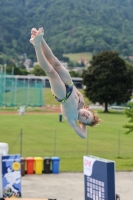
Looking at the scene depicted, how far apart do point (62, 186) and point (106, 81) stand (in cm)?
3827

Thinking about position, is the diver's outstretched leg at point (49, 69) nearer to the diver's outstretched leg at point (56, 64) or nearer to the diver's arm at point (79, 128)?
the diver's outstretched leg at point (56, 64)

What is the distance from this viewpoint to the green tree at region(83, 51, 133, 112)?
57094 millimetres

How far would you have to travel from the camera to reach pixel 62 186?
22062 millimetres

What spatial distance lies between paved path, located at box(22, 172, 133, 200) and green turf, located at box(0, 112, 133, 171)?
1784mm

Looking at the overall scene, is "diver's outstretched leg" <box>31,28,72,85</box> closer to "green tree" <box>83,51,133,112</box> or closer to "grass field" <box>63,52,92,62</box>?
"green tree" <box>83,51,133,112</box>

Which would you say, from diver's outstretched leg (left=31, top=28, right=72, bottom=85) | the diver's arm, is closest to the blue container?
the diver's arm

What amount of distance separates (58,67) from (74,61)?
181702 mm

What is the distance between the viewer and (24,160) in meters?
24.5

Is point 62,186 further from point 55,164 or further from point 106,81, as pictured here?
point 106,81

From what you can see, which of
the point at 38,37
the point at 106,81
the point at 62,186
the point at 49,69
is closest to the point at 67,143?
the point at 62,186

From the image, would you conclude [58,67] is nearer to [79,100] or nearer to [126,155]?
[79,100]

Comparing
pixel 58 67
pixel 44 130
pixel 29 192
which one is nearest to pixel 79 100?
pixel 58 67

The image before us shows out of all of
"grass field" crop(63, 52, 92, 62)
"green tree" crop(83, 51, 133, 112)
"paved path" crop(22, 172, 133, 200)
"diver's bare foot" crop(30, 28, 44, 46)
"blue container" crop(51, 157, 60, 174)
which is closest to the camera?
"diver's bare foot" crop(30, 28, 44, 46)

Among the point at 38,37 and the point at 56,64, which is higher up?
the point at 38,37
